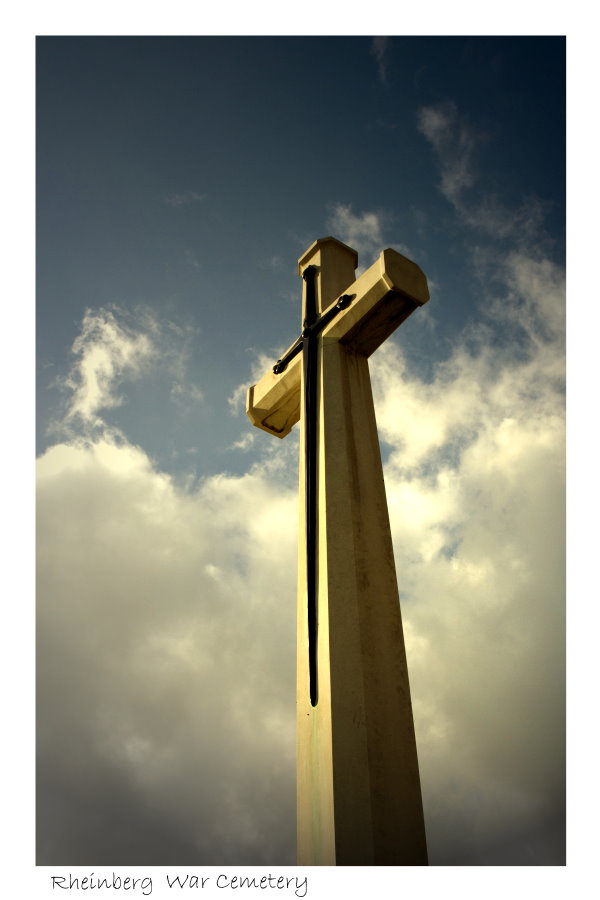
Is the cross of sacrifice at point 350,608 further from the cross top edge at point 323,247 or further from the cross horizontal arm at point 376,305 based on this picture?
the cross top edge at point 323,247

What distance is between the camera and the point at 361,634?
4.09 metres

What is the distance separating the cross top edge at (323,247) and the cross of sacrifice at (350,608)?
2.36ft

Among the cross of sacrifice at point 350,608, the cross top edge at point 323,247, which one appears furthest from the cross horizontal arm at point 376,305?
the cross top edge at point 323,247

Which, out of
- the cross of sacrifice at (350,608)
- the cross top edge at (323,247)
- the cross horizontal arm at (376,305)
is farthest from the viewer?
the cross top edge at (323,247)

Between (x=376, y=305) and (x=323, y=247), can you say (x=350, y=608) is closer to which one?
(x=376, y=305)

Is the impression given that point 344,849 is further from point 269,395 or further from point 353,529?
point 269,395

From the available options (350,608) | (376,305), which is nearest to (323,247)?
(376,305)

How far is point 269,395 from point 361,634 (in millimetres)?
2909

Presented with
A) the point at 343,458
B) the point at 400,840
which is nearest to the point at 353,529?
the point at 343,458

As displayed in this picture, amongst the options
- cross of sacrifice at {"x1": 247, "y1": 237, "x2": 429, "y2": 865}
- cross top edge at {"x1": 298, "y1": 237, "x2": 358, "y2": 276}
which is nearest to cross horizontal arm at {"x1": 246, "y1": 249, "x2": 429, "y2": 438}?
cross of sacrifice at {"x1": 247, "y1": 237, "x2": 429, "y2": 865}

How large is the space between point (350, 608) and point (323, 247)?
389 cm

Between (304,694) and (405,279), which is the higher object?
(405,279)

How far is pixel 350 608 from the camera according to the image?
419cm

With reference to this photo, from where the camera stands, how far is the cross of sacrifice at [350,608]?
3.60 meters
